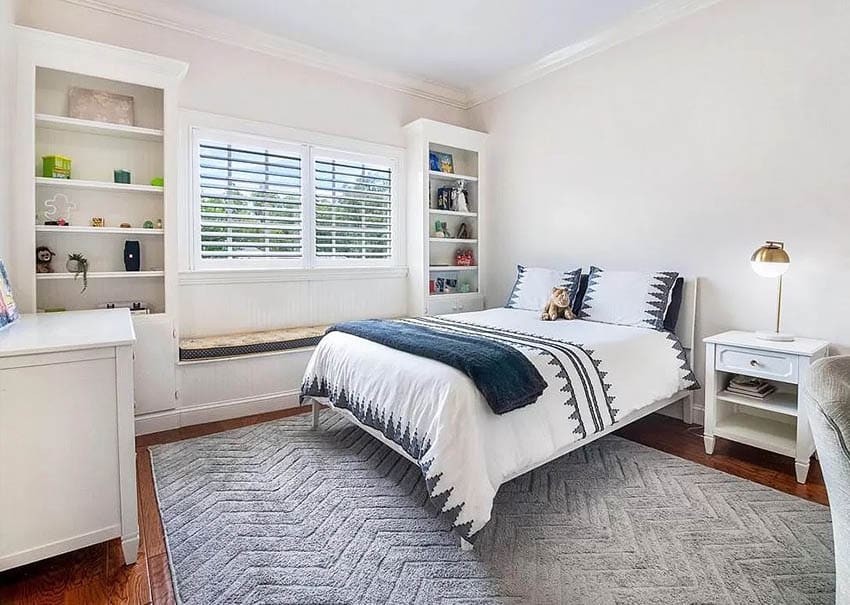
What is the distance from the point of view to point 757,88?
2701 mm

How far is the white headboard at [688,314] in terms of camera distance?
3029mm

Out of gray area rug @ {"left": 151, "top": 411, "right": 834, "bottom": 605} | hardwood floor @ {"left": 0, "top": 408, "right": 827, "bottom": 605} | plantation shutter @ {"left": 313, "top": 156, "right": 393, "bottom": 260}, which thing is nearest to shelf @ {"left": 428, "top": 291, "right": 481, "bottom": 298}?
plantation shutter @ {"left": 313, "top": 156, "right": 393, "bottom": 260}

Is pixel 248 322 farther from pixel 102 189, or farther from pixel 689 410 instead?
pixel 689 410

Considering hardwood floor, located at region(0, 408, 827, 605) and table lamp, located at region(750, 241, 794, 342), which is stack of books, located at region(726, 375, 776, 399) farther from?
hardwood floor, located at region(0, 408, 827, 605)

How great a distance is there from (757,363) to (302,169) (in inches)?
133

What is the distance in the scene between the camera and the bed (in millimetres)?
1714

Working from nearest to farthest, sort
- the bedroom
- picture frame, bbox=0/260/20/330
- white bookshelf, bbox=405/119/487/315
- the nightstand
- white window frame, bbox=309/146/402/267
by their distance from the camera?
the bedroom < picture frame, bbox=0/260/20/330 < the nightstand < white window frame, bbox=309/146/402/267 < white bookshelf, bbox=405/119/487/315

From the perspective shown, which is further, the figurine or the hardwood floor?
the figurine

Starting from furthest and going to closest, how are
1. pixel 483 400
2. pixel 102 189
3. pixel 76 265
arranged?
pixel 102 189 < pixel 76 265 < pixel 483 400

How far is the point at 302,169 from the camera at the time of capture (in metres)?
3.76

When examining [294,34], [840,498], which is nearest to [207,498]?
[840,498]

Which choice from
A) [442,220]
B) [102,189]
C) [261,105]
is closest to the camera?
[102,189]

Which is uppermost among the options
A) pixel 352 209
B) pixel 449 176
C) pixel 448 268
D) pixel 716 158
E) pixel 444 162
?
pixel 444 162

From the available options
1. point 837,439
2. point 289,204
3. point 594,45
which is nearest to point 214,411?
point 289,204
